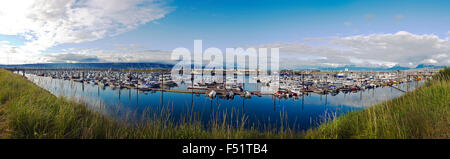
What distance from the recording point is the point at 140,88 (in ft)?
134

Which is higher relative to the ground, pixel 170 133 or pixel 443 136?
pixel 443 136

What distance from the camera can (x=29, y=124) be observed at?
2.88 metres
